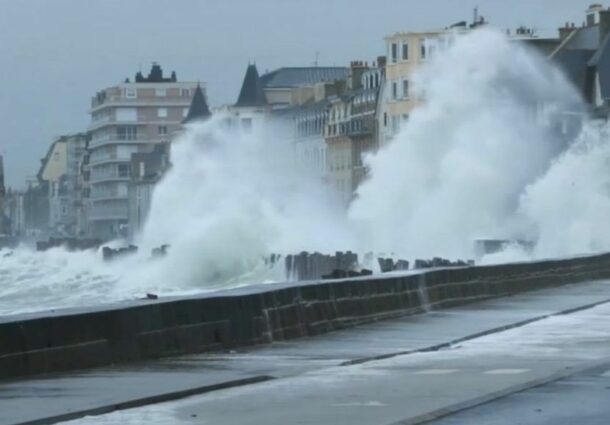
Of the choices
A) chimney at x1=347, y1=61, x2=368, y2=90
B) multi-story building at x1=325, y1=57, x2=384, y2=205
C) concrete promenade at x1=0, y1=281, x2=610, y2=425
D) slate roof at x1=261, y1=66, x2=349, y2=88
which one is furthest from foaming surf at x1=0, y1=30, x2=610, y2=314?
slate roof at x1=261, y1=66, x2=349, y2=88

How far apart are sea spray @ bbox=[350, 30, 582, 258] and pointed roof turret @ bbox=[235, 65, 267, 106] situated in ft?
196

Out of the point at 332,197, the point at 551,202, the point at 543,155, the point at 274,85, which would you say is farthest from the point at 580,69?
the point at 274,85

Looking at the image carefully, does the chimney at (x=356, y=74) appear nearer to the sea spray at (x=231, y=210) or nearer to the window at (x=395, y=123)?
the sea spray at (x=231, y=210)

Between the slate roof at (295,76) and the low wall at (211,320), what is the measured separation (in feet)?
427

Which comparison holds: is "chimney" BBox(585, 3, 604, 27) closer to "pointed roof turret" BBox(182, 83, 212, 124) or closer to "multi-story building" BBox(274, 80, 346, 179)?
"multi-story building" BBox(274, 80, 346, 179)

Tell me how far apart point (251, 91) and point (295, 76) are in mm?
7401

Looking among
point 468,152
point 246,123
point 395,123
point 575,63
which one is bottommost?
point 468,152

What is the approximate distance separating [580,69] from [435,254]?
57.1 feet

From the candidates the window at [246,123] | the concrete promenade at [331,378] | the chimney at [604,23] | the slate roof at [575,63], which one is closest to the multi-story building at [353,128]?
the window at [246,123]

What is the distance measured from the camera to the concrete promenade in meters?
14.4

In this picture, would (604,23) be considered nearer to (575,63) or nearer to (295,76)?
(575,63)

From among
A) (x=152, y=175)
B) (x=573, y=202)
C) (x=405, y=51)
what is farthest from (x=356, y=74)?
(x=152, y=175)

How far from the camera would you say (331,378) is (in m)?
17.4

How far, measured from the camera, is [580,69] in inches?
3733
